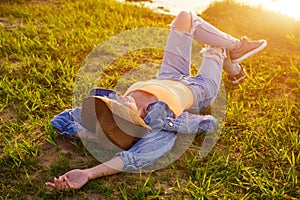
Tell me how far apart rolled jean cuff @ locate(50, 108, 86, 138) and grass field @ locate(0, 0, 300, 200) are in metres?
0.07

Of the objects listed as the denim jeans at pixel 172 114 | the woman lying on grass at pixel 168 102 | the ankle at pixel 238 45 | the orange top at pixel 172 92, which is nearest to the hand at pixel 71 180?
the woman lying on grass at pixel 168 102

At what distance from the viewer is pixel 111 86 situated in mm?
4078

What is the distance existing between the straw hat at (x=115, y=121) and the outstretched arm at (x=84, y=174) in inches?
5.5

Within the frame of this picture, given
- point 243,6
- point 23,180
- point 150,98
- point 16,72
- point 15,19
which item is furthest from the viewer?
point 243,6

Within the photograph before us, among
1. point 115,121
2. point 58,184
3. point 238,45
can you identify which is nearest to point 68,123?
point 115,121

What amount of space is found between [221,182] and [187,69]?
1272 millimetres

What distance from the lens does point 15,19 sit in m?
6.06

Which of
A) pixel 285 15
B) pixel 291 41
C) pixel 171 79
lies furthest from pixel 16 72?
pixel 285 15

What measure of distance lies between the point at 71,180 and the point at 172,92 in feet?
3.30

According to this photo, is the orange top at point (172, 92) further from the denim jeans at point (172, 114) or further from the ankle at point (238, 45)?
the ankle at point (238, 45)

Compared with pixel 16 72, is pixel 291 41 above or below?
above

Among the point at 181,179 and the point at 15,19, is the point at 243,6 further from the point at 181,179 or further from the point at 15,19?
the point at 181,179

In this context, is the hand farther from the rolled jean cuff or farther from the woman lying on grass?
the rolled jean cuff

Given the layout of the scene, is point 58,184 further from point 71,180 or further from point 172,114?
point 172,114
